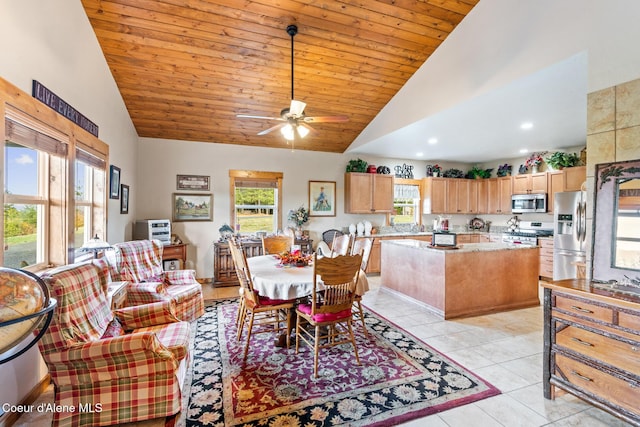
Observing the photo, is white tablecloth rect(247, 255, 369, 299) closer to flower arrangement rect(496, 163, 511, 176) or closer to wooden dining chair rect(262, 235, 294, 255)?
wooden dining chair rect(262, 235, 294, 255)

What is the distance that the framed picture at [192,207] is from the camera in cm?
544

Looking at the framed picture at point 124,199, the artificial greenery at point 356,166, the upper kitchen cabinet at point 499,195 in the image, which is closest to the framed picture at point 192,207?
the framed picture at point 124,199

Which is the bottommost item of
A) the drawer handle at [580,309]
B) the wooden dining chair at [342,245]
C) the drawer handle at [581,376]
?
the drawer handle at [581,376]

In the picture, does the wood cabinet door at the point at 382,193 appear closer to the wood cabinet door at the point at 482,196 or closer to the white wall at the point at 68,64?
the wood cabinet door at the point at 482,196

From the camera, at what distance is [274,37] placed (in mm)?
3582

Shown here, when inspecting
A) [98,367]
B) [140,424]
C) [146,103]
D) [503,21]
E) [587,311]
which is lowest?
[140,424]

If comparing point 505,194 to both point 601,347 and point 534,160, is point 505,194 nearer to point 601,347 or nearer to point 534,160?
point 534,160

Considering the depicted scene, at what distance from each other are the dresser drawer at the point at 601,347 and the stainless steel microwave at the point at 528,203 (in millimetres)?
4842

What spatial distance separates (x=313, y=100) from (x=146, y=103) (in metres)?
2.55

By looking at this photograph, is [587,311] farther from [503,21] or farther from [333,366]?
[503,21]

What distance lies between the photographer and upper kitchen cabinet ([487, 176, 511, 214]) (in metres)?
6.76

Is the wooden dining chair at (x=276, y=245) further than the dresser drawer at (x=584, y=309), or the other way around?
the wooden dining chair at (x=276, y=245)

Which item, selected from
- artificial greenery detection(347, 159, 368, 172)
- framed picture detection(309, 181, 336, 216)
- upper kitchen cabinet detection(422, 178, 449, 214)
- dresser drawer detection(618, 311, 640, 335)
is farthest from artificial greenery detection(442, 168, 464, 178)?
dresser drawer detection(618, 311, 640, 335)

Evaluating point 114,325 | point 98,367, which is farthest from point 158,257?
point 98,367
